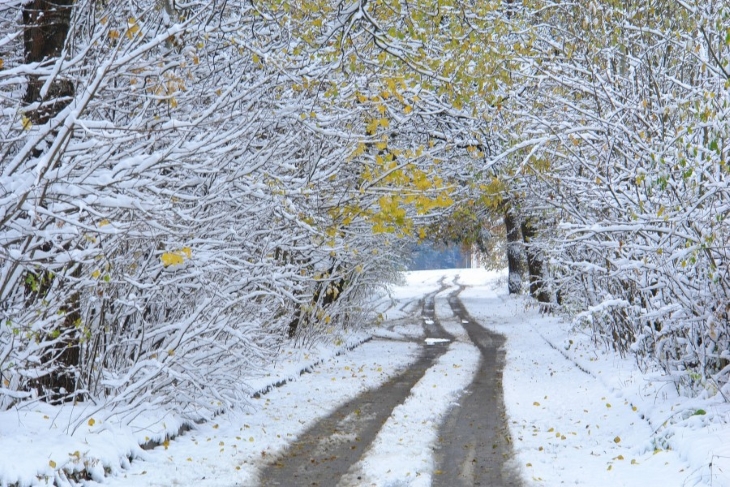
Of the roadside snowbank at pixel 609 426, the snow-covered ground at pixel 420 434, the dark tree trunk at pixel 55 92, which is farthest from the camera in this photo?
the dark tree trunk at pixel 55 92

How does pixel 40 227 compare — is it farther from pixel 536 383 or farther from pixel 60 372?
pixel 536 383

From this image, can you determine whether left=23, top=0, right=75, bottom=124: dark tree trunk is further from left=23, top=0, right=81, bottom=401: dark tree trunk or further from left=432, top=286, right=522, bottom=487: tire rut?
left=432, top=286, right=522, bottom=487: tire rut

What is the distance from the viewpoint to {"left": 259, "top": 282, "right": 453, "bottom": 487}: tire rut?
287 inches

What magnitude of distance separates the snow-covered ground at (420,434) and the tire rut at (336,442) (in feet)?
0.60

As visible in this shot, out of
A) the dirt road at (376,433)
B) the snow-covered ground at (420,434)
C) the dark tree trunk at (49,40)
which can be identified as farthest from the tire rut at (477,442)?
the dark tree trunk at (49,40)

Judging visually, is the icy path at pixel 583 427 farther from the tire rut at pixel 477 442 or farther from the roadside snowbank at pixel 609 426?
the tire rut at pixel 477 442

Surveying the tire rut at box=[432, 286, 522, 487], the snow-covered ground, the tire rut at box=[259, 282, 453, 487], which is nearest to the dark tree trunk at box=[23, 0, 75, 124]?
the snow-covered ground

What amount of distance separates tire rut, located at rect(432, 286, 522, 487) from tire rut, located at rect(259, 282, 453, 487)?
92 cm

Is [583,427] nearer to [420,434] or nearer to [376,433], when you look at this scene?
[420,434]

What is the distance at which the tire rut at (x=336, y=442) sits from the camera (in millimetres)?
7301

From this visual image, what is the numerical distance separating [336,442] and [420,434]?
108cm

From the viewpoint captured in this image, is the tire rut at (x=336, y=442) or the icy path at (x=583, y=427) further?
the tire rut at (x=336, y=442)

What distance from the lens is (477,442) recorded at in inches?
347

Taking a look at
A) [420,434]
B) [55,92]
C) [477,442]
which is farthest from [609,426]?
[55,92]
